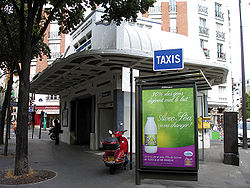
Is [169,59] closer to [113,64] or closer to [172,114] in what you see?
[172,114]

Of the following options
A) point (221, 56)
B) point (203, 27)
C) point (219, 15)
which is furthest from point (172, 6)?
point (221, 56)

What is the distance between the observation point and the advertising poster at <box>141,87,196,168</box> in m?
5.60

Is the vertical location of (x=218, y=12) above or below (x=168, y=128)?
above

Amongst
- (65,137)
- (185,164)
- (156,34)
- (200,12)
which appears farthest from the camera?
(200,12)

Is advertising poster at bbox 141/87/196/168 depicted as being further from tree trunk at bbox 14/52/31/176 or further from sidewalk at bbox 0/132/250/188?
tree trunk at bbox 14/52/31/176

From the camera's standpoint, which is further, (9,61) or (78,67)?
(9,61)

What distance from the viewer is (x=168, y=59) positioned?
6.40 m

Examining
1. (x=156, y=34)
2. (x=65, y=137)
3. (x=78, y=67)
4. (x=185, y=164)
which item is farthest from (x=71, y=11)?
(x=65, y=137)

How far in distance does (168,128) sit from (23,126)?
13.3 feet

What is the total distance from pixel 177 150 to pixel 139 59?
194 inches

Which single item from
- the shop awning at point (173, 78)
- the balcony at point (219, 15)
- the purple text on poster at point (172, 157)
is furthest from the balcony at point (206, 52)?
the purple text on poster at point (172, 157)

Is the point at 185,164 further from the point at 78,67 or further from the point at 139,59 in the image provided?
the point at 78,67

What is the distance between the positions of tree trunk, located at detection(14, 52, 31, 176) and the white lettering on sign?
12.5 feet

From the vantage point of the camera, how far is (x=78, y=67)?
10781mm
